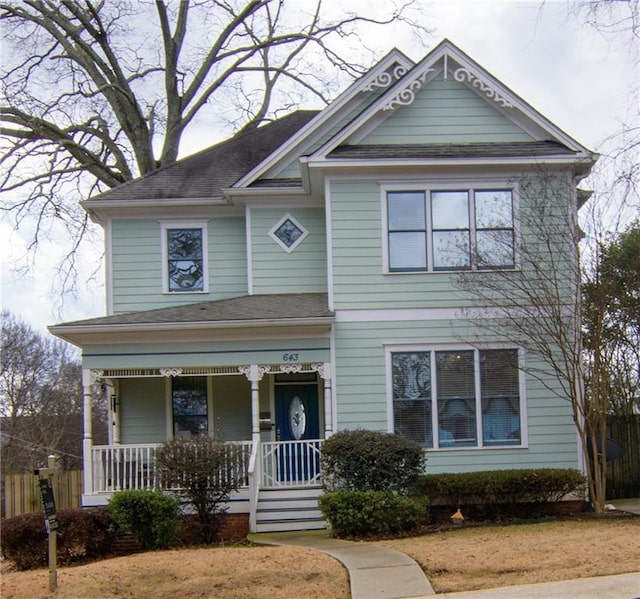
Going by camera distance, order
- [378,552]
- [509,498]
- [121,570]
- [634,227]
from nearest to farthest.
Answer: [121,570], [378,552], [509,498], [634,227]

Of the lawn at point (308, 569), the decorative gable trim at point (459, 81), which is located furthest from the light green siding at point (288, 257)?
the lawn at point (308, 569)

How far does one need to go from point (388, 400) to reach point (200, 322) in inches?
138

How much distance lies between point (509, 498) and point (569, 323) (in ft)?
10.0

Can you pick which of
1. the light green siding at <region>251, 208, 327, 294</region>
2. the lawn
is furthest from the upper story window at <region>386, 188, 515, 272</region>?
the lawn

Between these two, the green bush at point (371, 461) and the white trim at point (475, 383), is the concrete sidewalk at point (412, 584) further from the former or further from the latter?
the white trim at point (475, 383)

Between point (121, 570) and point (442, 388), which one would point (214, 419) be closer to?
point (442, 388)

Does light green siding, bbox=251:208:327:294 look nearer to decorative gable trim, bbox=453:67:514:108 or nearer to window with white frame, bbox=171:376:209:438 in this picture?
window with white frame, bbox=171:376:209:438

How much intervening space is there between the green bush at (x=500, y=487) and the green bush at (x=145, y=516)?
411 cm

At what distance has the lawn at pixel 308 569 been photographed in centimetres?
941

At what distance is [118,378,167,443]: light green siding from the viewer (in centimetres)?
1780

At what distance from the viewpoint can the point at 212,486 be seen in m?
14.1

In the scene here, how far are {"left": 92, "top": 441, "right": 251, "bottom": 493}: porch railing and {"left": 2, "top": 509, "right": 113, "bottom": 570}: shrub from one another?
1.84m

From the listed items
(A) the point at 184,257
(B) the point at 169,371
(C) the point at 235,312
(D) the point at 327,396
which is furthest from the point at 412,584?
(A) the point at 184,257

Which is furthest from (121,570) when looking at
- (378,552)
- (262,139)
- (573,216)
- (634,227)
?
(634,227)
